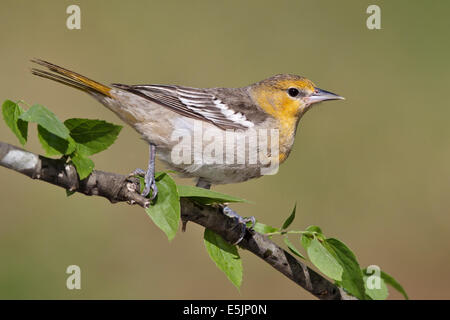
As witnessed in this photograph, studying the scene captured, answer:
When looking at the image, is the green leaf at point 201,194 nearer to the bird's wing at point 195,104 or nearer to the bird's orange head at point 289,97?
the bird's wing at point 195,104

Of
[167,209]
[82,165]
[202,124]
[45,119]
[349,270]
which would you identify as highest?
[202,124]

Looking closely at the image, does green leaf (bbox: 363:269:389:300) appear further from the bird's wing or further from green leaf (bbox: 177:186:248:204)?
the bird's wing

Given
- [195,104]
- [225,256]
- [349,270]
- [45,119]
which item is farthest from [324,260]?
[195,104]

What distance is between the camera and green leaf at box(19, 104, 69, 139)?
4.75 ft

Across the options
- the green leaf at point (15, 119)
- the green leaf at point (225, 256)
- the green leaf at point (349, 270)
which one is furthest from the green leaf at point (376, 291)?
the green leaf at point (15, 119)

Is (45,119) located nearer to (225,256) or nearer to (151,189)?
(151,189)

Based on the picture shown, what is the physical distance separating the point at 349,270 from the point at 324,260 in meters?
0.10

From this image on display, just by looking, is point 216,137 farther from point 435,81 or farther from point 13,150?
point 435,81

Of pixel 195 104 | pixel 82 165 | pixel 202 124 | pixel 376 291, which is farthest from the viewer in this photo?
pixel 195 104

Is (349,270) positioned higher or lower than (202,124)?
lower

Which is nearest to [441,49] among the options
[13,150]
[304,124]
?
[304,124]

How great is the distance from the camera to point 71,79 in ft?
8.70

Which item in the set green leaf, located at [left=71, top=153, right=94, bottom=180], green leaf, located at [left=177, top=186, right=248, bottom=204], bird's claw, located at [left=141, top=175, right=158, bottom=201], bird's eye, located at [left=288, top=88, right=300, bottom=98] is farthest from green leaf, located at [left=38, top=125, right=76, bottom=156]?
bird's eye, located at [left=288, top=88, right=300, bottom=98]

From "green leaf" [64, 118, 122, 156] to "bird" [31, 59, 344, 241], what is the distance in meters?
0.97
